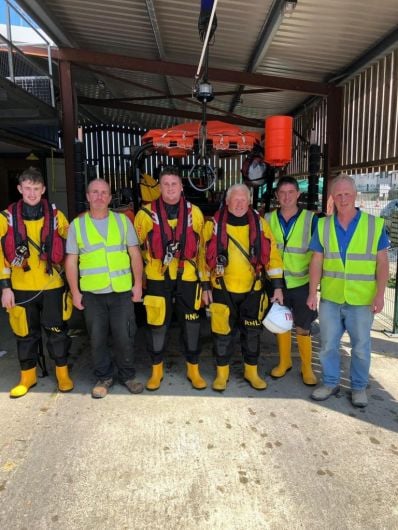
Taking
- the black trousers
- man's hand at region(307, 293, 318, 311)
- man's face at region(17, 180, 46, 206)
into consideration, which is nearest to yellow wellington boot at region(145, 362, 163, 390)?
the black trousers

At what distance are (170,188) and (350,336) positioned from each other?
184 cm

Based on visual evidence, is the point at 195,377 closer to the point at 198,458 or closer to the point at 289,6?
the point at 198,458

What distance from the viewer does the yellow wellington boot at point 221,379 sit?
357cm

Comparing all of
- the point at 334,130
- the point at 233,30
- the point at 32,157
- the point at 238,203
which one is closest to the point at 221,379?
the point at 238,203

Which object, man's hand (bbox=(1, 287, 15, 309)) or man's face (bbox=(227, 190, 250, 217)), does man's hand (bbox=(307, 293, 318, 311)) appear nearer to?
man's face (bbox=(227, 190, 250, 217))

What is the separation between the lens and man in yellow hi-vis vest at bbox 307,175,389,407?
3129 millimetres

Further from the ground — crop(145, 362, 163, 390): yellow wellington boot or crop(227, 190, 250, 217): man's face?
crop(227, 190, 250, 217): man's face

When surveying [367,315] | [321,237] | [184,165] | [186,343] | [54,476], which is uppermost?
[184,165]

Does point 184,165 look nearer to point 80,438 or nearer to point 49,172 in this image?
point 80,438

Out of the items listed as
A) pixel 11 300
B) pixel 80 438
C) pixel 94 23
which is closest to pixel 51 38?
pixel 94 23

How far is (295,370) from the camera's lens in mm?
4031

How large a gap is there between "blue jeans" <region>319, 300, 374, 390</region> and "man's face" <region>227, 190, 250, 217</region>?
3.17ft

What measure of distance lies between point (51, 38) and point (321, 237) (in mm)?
4680

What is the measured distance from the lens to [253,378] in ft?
12.0
